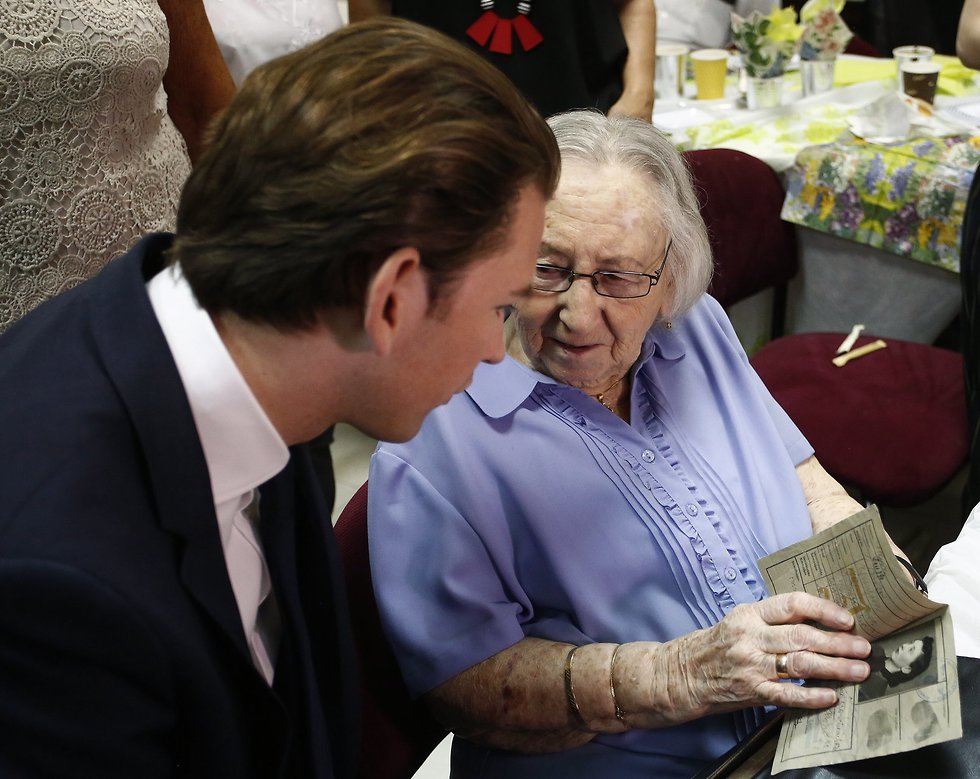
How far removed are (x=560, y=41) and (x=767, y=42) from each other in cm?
105

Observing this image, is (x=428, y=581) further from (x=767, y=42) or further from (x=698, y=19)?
(x=698, y=19)

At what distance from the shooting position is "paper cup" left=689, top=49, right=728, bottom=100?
11.6 ft

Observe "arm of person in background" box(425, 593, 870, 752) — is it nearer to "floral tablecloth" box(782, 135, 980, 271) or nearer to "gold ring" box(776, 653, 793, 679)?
"gold ring" box(776, 653, 793, 679)

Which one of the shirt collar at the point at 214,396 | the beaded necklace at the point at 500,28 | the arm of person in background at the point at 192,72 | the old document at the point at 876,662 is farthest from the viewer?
the beaded necklace at the point at 500,28

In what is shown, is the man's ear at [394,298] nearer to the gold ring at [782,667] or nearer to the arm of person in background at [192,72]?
the gold ring at [782,667]

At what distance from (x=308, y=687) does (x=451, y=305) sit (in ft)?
1.51

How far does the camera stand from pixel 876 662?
1.13 metres

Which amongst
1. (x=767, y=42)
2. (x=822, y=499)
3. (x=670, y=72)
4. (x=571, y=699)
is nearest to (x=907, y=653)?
(x=571, y=699)

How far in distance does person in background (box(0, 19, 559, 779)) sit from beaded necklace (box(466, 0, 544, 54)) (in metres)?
1.88

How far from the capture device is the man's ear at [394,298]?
2.73 ft

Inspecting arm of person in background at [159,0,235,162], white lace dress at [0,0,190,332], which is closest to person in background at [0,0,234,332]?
white lace dress at [0,0,190,332]

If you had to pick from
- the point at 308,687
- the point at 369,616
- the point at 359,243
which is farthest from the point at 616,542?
the point at 359,243

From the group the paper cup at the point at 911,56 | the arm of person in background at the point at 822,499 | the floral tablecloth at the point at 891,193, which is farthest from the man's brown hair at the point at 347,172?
the paper cup at the point at 911,56

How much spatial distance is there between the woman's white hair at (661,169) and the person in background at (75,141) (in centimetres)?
68
